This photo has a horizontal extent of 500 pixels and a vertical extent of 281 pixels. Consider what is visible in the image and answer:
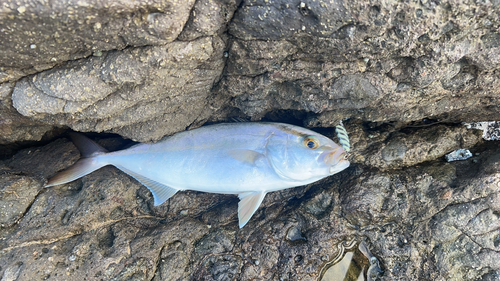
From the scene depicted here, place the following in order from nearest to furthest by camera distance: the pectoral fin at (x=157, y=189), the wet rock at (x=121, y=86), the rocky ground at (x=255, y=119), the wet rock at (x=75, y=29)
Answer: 1. the wet rock at (x=75, y=29)
2. the rocky ground at (x=255, y=119)
3. the wet rock at (x=121, y=86)
4. the pectoral fin at (x=157, y=189)

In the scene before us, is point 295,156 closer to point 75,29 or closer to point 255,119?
point 255,119

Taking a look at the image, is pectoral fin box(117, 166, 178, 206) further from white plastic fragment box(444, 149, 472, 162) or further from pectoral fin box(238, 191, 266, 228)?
white plastic fragment box(444, 149, 472, 162)

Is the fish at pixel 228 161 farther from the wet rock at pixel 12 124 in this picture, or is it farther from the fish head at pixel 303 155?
the wet rock at pixel 12 124

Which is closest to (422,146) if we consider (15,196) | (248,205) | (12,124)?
(248,205)

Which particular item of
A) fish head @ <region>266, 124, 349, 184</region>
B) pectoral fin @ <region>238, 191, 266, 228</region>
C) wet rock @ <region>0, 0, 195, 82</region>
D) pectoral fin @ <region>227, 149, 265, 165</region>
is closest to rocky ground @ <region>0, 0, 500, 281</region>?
wet rock @ <region>0, 0, 195, 82</region>

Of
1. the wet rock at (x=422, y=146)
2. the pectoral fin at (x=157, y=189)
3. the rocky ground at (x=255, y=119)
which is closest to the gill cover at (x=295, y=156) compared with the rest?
the rocky ground at (x=255, y=119)

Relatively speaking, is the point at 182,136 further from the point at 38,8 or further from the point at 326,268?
the point at 326,268
